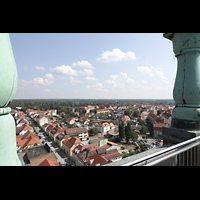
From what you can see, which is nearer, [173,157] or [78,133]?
[173,157]

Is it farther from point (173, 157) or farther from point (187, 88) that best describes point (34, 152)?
point (187, 88)

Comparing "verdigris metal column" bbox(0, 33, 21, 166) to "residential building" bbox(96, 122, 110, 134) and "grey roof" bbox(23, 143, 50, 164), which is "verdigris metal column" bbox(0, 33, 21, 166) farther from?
"residential building" bbox(96, 122, 110, 134)

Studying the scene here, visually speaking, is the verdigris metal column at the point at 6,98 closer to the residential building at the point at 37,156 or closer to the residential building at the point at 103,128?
the residential building at the point at 37,156

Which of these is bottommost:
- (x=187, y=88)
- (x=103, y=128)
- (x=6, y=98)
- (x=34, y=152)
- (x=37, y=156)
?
(x=103, y=128)

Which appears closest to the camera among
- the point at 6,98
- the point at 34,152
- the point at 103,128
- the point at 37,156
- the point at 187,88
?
the point at 6,98

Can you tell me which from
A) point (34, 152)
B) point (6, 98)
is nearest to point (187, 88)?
point (6, 98)
